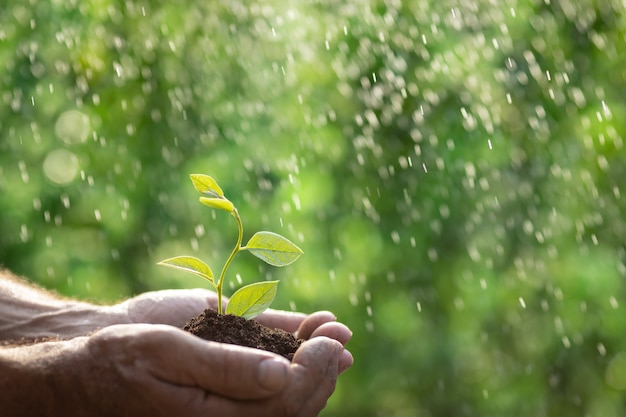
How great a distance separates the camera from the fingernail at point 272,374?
34.7 inches

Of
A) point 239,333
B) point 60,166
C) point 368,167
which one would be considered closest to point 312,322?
point 239,333

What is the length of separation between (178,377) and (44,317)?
22.2 inches

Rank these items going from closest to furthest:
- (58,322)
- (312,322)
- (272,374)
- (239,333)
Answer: (272,374)
(239,333)
(312,322)
(58,322)

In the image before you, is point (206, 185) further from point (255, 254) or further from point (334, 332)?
point (334, 332)

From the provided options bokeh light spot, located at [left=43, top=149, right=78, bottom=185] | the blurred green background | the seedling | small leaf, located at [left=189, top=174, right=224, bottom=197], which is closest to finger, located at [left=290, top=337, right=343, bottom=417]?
the seedling

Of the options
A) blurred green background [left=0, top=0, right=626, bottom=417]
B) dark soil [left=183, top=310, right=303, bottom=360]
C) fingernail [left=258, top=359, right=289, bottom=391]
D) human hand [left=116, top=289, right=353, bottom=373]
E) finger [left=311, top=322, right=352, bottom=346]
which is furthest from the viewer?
blurred green background [left=0, top=0, right=626, bottom=417]

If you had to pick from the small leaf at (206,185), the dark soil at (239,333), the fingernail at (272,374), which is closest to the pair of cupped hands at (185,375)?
the fingernail at (272,374)

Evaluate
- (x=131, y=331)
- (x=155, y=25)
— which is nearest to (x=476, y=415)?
(x=155, y=25)

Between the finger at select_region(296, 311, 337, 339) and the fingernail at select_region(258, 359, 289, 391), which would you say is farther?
the finger at select_region(296, 311, 337, 339)

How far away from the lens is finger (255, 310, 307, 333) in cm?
132

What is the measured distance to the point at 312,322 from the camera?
4.14 feet

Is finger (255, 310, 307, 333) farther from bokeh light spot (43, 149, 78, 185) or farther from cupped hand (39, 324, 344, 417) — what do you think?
bokeh light spot (43, 149, 78, 185)

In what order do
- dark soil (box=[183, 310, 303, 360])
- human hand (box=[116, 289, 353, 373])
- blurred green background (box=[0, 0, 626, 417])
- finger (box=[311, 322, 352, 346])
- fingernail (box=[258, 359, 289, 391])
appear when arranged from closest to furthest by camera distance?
fingernail (box=[258, 359, 289, 391]) < dark soil (box=[183, 310, 303, 360]) < finger (box=[311, 322, 352, 346]) < human hand (box=[116, 289, 353, 373]) < blurred green background (box=[0, 0, 626, 417])

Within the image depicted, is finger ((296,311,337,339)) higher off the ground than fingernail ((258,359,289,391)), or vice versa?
fingernail ((258,359,289,391))
